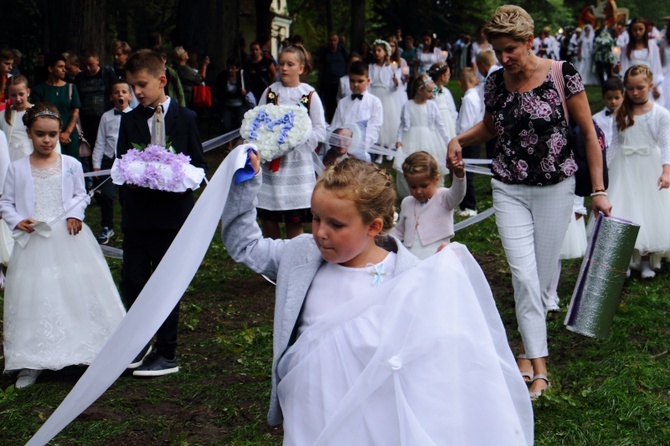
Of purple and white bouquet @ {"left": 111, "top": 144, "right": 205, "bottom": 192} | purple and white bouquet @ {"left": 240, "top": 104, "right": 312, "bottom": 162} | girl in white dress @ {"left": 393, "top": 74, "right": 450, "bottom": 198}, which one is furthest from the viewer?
girl in white dress @ {"left": 393, "top": 74, "right": 450, "bottom": 198}

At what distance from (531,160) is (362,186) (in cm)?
231

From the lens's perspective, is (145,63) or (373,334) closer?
(373,334)

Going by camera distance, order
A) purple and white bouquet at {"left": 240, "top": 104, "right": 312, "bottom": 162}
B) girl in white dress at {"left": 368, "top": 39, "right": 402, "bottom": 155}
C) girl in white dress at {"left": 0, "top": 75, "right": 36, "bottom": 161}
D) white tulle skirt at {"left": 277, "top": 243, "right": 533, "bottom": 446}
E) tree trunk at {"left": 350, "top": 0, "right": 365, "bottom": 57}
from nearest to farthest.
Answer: white tulle skirt at {"left": 277, "top": 243, "right": 533, "bottom": 446} → purple and white bouquet at {"left": 240, "top": 104, "right": 312, "bottom": 162} → girl in white dress at {"left": 0, "top": 75, "right": 36, "bottom": 161} → girl in white dress at {"left": 368, "top": 39, "right": 402, "bottom": 155} → tree trunk at {"left": 350, "top": 0, "right": 365, "bottom": 57}

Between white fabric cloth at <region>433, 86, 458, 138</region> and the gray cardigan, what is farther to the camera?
white fabric cloth at <region>433, 86, 458, 138</region>

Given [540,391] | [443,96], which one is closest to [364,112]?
[443,96]

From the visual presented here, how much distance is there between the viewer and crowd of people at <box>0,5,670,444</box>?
3.16m

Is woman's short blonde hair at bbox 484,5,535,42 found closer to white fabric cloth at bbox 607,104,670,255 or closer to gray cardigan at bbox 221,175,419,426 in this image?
gray cardigan at bbox 221,175,419,426

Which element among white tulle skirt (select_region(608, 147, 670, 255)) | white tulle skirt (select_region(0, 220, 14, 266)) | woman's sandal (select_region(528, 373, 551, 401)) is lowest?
woman's sandal (select_region(528, 373, 551, 401))

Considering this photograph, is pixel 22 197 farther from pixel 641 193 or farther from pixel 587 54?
pixel 587 54

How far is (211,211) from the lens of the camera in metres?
3.34

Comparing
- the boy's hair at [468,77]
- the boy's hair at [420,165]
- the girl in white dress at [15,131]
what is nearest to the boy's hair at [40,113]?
the boy's hair at [420,165]

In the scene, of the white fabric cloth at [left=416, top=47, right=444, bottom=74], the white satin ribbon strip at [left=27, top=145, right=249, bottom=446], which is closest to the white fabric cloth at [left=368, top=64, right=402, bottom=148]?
the white fabric cloth at [left=416, top=47, right=444, bottom=74]

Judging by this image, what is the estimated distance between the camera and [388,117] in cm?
1847

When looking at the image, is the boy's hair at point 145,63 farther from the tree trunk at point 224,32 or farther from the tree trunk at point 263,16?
the tree trunk at point 263,16
